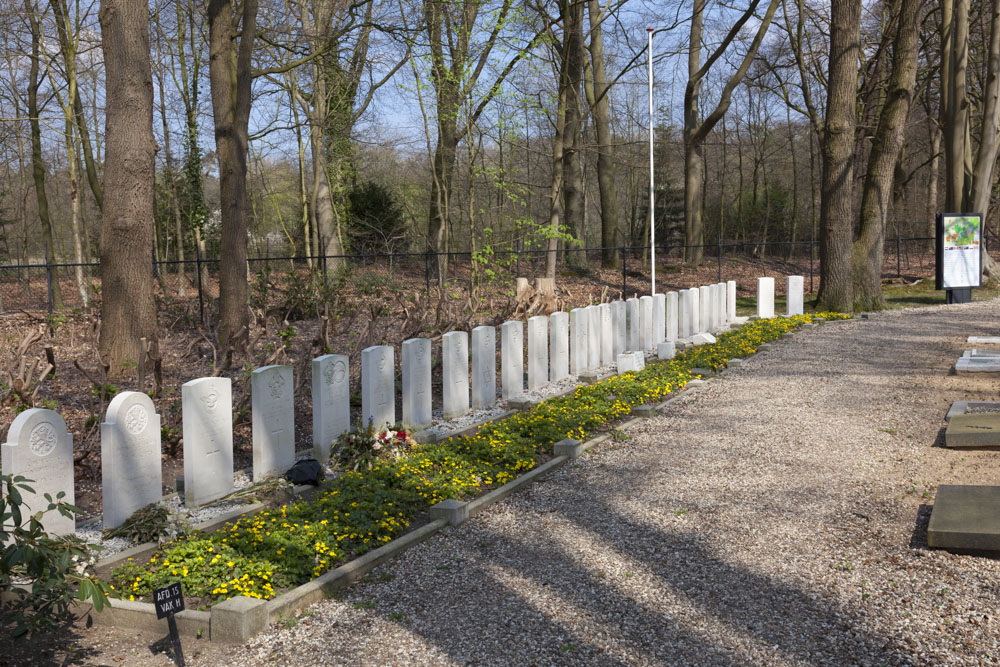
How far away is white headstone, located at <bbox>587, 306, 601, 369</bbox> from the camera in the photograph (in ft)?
35.6

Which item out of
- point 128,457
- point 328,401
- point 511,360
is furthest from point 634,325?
point 128,457

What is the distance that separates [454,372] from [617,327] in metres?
4.08

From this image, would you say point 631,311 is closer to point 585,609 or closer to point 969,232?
point 585,609

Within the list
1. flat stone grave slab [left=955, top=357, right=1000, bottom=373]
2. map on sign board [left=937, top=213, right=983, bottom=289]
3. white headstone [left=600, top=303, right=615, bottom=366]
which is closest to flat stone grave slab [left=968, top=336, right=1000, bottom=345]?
flat stone grave slab [left=955, top=357, right=1000, bottom=373]

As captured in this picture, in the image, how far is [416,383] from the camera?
7730mm

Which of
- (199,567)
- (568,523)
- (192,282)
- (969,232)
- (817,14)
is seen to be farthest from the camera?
(817,14)

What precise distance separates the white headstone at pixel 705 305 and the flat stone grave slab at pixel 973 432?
26.2ft

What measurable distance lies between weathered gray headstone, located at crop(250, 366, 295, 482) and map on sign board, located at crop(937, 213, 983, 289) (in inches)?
674

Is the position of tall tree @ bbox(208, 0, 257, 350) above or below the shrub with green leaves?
above

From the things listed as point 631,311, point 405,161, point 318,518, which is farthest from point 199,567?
point 405,161

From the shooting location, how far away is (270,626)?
386 cm

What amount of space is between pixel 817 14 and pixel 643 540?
87.0ft

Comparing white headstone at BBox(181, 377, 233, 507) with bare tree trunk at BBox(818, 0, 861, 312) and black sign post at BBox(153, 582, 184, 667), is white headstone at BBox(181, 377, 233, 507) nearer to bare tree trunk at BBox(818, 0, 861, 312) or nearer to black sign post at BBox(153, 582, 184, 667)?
black sign post at BBox(153, 582, 184, 667)

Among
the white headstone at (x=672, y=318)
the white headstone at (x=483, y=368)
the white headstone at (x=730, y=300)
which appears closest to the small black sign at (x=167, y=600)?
the white headstone at (x=483, y=368)
